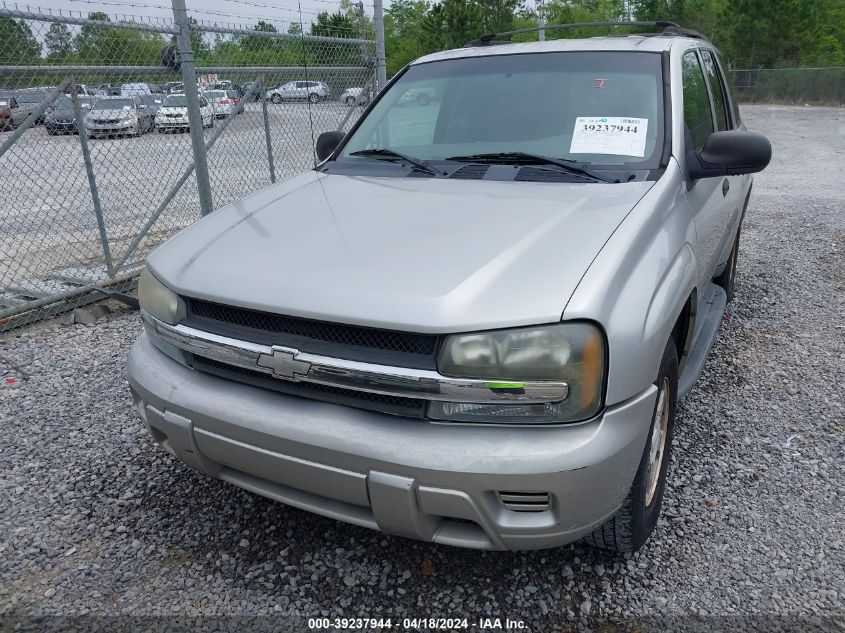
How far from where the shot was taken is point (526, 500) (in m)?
1.88

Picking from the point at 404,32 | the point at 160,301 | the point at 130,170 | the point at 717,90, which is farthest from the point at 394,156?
the point at 404,32

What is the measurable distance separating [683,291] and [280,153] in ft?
21.2

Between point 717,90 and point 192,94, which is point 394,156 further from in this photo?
point 192,94

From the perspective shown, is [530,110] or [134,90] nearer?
[530,110]

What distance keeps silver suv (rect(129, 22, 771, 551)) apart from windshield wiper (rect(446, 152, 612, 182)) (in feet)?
0.05

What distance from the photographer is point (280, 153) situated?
7992 mm

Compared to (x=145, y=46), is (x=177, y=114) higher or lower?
lower

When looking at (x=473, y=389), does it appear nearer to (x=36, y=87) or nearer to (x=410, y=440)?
(x=410, y=440)

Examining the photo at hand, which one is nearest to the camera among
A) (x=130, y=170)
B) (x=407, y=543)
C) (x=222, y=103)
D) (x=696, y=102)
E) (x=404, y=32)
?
(x=407, y=543)

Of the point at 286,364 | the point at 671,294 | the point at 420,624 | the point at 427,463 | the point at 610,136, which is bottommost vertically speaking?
the point at 420,624

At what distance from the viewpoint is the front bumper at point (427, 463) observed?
1.83 m

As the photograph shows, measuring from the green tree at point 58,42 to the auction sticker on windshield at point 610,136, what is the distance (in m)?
3.67

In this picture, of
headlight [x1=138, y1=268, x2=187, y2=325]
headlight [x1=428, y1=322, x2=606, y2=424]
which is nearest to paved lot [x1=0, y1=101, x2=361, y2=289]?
headlight [x1=138, y1=268, x2=187, y2=325]

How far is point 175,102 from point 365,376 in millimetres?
4546
